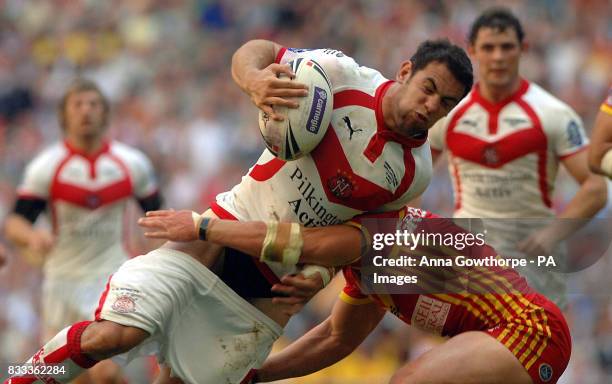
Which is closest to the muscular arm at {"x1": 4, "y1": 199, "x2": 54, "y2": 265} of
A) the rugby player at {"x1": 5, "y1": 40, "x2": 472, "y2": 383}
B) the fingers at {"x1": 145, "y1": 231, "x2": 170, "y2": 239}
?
the rugby player at {"x1": 5, "y1": 40, "x2": 472, "y2": 383}

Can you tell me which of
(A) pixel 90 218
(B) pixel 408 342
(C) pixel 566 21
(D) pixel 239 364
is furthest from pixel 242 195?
(C) pixel 566 21

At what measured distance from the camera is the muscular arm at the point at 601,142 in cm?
710

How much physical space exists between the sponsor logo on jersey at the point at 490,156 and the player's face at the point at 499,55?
435mm

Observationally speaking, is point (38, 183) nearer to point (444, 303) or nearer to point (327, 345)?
point (327, 345)

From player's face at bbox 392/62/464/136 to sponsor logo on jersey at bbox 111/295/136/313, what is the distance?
1568mm

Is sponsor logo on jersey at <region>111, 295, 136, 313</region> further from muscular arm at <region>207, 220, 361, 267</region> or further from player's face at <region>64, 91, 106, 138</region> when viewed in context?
player's face at <region>64, 91, 106, 138</region>

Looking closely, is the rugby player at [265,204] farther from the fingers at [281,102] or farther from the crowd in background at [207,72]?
the crowd in background at [207,72]

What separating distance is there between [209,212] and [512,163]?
2.64 meters

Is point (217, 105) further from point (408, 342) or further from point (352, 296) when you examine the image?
point (352, 296)

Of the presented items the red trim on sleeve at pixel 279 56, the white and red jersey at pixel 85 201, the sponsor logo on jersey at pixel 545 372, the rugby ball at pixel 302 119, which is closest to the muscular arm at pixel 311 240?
the rugby ball at pixel 302 119

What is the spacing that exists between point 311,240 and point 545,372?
1395mm

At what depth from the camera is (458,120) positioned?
28.0 feet

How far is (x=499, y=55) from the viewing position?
27.7ft

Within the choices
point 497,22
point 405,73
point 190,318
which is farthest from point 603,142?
point 190,318
